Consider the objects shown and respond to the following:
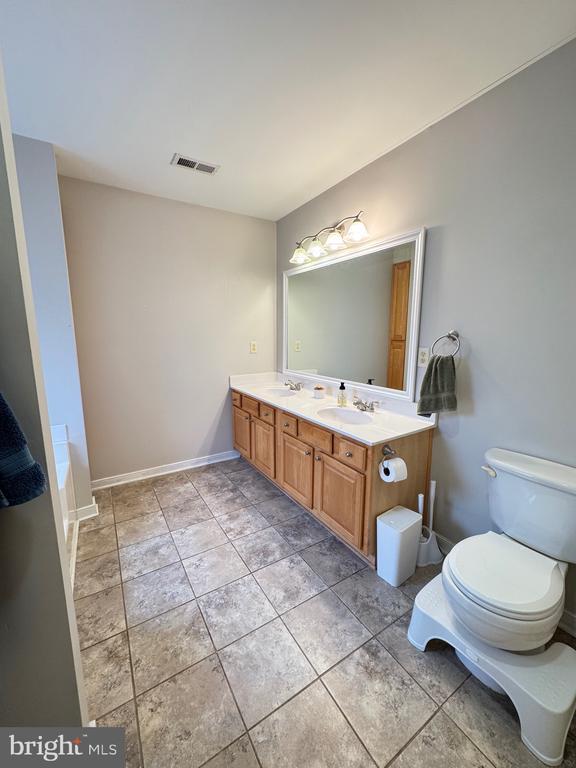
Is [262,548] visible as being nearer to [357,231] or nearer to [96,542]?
[96,542]

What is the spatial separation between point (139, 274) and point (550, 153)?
270 centimetres

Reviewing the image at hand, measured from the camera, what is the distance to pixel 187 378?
2924mm

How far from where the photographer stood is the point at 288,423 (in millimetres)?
2305

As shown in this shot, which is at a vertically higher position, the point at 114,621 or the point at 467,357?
the point at 467,357

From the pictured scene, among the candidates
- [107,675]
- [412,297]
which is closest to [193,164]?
[412,297]

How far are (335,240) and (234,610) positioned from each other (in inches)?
96.1

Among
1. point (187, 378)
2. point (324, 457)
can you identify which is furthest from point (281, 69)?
point (187, 378)

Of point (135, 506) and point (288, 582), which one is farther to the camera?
point (135, 506)

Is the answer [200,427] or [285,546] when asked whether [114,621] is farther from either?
[200,427]

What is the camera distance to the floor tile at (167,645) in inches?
49.5

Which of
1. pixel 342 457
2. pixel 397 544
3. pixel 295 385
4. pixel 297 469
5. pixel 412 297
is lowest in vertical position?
pixel 397 544

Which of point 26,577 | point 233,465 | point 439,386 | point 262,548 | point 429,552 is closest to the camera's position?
point 26,577

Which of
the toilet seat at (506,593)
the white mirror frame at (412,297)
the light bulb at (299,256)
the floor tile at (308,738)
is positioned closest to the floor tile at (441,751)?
the floor tile at (308,738)

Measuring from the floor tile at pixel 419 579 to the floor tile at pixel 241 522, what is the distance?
3.14 feet
